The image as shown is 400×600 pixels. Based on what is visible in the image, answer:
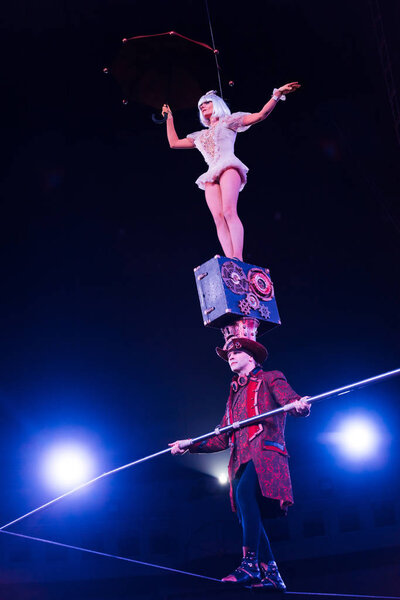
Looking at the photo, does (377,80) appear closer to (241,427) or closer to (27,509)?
(241,427)

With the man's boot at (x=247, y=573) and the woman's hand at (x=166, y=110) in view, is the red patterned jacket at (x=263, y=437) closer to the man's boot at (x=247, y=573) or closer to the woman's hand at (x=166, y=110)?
the man's boot at (x=247, y=573)

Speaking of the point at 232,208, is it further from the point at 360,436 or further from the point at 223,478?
the point at 223,478

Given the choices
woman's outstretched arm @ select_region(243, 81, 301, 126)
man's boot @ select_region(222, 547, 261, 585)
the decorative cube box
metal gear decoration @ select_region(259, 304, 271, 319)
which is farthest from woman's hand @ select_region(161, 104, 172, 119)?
man's boot @ select_region(222, 547, 261, 585)

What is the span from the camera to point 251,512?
336cm

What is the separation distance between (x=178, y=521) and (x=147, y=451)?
4.42 ft

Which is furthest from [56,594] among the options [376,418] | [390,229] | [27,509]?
[390,229]

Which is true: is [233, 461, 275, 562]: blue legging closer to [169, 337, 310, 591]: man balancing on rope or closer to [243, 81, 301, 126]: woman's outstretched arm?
[169, 337, 310, 591]: man balancing on rope

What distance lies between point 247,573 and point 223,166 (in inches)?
117

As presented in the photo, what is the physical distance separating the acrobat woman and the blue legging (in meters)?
1.80

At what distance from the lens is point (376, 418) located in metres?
8.29

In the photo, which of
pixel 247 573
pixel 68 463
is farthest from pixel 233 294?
pixel 68 463

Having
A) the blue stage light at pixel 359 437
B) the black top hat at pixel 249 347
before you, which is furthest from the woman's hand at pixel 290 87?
the blue stage light at pixel 359 437

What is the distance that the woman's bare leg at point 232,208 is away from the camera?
459cm

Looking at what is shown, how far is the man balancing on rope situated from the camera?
3254 millimetres
